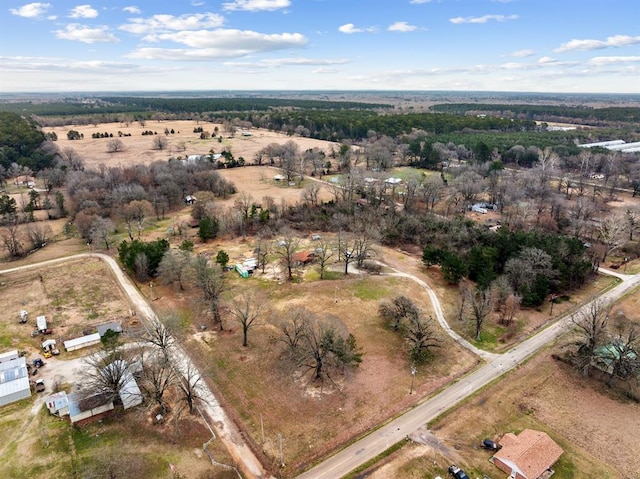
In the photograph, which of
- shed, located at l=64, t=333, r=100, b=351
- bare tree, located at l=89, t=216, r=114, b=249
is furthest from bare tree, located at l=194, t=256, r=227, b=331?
bare tree, located at l=89, t=216, r=114, b=249

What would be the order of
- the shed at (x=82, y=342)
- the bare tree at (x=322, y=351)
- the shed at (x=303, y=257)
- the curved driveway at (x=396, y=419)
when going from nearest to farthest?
1. the curved driveway at (x=396, y=419)
2. the bare tree at (x=322, y=351)
3. the shed at (x=82, y=342)
4. the shed at (x=303, y=257)

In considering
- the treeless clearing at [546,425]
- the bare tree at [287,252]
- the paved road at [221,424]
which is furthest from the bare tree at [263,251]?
the treeless clearing at [546,425]

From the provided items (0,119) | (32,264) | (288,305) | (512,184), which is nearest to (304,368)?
(288,305)

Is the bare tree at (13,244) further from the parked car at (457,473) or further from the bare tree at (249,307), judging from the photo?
the parked car at (457,473)

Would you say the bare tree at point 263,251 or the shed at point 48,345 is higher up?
the bare tree at point 263,251

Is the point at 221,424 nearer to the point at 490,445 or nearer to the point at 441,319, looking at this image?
the point at 490,445

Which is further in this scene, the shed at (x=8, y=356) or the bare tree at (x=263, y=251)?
the bare tree at (x=263, y=251)
